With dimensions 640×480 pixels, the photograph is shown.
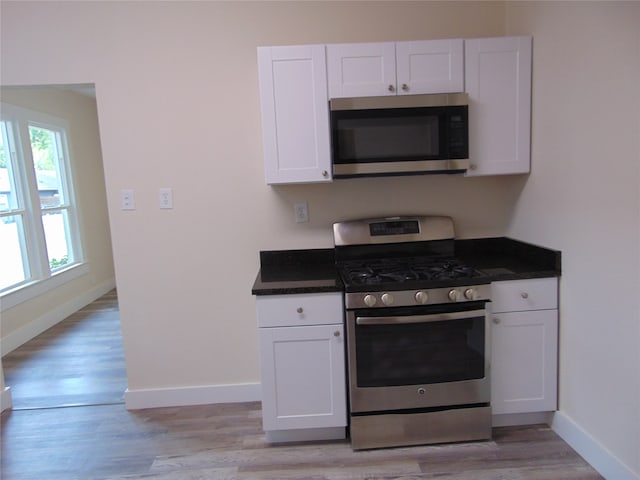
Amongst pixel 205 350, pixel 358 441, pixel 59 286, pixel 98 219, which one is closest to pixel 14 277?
pixel 59 286

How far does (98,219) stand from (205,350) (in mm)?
3837

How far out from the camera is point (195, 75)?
89.0 inches

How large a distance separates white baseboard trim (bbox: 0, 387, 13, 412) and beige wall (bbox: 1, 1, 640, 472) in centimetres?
79

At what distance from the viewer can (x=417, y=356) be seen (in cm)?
193

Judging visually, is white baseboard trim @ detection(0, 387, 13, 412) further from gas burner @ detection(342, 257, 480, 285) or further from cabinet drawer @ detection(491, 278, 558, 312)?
cabinet drawer @ detection(491, 278, 558, 312)

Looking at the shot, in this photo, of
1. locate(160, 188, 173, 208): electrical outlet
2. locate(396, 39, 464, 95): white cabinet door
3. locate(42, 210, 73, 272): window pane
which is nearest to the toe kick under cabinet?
locate(160, 188, 173, 208): electrical outlet

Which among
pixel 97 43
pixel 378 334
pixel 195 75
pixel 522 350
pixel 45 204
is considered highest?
pixel 97 43

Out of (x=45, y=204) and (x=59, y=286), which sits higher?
(x=45, y=204)

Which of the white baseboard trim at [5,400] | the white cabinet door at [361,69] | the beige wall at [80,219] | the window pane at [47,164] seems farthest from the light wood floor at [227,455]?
the window pane at [47,164]

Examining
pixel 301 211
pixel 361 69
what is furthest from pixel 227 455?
pixel 361 69

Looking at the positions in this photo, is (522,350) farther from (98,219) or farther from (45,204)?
(98,219)

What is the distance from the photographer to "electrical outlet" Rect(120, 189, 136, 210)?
232 cm

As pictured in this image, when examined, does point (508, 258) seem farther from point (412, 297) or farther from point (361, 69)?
point (361, 69)

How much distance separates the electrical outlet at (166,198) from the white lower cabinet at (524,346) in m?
1.83
